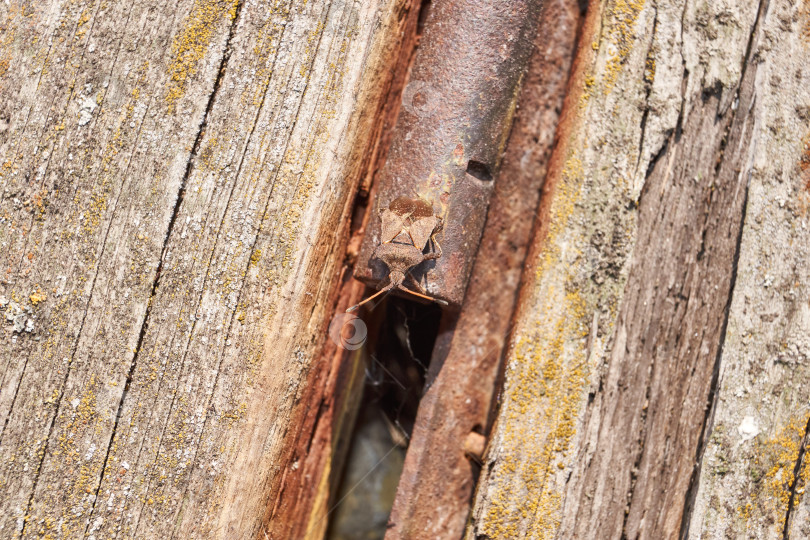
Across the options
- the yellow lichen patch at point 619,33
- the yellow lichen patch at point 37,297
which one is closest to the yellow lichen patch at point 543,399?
the yellow lichen patch at point 619,33

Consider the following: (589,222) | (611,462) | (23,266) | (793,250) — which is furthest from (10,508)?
(793,250)

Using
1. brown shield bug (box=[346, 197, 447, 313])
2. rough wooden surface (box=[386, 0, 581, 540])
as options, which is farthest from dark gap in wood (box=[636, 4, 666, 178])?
brown shield bug (box=[346, 197, 447, 313])

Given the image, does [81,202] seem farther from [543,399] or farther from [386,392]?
[543,399]

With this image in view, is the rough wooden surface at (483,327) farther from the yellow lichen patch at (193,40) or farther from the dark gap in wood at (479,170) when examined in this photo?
the yellow lichen patch at (193,40)

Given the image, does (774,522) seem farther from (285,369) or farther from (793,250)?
(285,369)

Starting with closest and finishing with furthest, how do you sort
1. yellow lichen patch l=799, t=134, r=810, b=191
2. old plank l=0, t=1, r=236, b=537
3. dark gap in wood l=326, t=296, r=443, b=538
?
old plank l=0, t=1, r=236, b=537
yellow lichen patch l=799, t=134, r=810, b=191
dark gap in wood l=326, t=296, r=443, b=538

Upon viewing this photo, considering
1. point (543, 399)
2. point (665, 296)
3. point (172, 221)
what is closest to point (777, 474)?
point (665, 296)

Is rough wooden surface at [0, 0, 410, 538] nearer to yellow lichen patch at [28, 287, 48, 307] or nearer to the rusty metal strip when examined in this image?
yellow lichen patch at [28, 287, 48, 307]
